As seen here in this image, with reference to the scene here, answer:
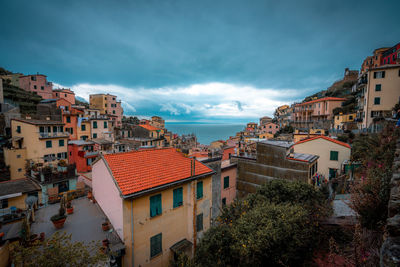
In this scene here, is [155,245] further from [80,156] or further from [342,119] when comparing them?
[342,119]

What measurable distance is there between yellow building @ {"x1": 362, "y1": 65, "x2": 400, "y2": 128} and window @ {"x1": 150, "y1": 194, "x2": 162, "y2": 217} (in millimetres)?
35443

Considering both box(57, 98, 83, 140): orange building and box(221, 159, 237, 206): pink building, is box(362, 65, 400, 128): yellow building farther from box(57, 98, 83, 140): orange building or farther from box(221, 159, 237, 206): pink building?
box(57, 98, 83, 140): orange building

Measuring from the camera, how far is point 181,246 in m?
10.5

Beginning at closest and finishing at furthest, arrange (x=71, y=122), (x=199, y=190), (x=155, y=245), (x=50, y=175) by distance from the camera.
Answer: (x=155, y=245) → (x=199, y=190) → (x=50, y=175) → (x=71, y=122)

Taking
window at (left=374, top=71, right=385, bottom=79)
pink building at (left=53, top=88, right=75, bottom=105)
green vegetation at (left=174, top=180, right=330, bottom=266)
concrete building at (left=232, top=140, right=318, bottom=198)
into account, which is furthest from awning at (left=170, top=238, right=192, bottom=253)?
pink building at (left=53, top=88, right=75, bottom=105)

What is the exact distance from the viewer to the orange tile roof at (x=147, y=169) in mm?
8938

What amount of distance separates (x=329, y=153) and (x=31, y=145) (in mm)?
41157

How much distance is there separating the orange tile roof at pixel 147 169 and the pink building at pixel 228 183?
4.89 metres

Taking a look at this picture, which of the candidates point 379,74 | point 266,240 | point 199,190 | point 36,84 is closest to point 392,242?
point 266,240

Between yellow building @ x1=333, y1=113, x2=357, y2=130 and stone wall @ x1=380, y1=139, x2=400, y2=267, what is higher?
yellow building @ x1=333, y1=113, x2=357, y2=130

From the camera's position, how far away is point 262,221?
21.8 ft

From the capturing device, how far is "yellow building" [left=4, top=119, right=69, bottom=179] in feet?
80.9

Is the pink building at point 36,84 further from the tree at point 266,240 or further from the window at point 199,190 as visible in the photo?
the tree at point 266,240

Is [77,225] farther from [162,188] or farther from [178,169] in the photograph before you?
[178,169]
